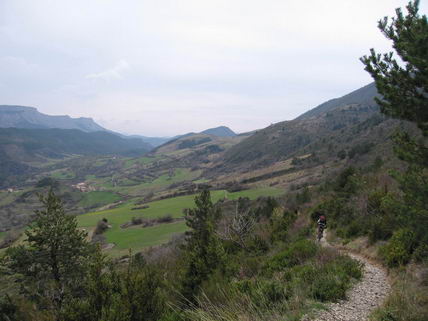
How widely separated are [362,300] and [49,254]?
57.6 feet

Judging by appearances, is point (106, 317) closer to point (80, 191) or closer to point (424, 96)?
point (424, 96)

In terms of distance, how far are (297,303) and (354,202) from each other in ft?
42.5

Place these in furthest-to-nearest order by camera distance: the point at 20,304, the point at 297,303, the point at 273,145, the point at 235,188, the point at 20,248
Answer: the point at 273,145 → the point at 235,188 → the point at 20,248 → the point at 20,304 → the point at 297,303

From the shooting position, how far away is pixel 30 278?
18016mm

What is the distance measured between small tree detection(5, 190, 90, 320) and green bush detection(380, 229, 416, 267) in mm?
16262

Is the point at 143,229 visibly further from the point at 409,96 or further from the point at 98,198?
the point at 98,198

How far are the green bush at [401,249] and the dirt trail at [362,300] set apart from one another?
500mm

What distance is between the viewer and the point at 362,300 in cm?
738

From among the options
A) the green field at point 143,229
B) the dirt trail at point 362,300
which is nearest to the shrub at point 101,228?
the green field at point 143,229

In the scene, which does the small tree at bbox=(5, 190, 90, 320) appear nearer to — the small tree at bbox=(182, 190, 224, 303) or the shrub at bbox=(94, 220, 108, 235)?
the small tree at bbox=(182, 190, 224, 303)

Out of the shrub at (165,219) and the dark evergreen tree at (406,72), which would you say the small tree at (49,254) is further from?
the shrub at (165,219)

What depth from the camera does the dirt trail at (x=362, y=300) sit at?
6.28 metres

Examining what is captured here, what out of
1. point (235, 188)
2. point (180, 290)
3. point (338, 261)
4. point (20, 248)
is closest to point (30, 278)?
point (20, 248)

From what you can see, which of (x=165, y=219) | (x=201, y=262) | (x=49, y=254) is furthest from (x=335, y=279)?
(x=165, y=219)
